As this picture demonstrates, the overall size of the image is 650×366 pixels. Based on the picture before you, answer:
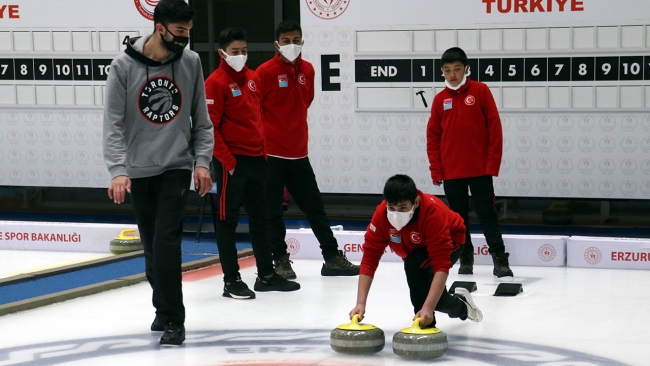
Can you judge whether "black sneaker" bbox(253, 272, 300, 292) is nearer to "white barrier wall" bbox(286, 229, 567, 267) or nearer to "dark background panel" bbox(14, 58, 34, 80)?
"white barrier wall" bbox(286, 229, 567, 267)

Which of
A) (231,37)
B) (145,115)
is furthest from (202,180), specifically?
(231,37)

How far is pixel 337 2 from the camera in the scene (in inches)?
312

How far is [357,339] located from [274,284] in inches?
65.9

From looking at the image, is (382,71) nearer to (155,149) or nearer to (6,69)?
(6,69)

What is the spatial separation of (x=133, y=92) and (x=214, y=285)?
6.38 ft

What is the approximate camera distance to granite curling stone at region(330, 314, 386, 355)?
3850 millimetres

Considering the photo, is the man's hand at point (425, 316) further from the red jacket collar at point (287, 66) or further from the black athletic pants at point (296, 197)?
the red jacket collar at point (287, 66)

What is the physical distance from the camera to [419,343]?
3.76 metres

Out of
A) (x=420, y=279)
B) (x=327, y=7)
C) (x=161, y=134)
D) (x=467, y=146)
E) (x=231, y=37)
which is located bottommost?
(x=420, y=279)

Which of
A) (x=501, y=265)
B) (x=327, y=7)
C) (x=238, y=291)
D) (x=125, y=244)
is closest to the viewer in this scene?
(x=238, y=291)

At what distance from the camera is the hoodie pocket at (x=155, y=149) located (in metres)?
4.04

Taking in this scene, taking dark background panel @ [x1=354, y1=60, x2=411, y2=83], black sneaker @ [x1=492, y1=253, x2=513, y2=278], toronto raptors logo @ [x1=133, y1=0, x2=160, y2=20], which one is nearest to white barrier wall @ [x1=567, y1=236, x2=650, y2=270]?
black sneaker @ [x1=492, y1=253, x2=513, y2=278]

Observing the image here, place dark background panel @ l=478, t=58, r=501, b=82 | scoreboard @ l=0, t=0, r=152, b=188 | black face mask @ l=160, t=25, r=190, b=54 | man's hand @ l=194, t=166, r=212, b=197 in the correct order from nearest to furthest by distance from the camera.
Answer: black face mask @ l=160, t=25, r=190, b=54 < man's hand @ l=194, t=166, r=212, b=197 < dark background panel @ l=478, t=58, r=501, b=82 < scoreboard @ l=0, t=0, r=152, b=188

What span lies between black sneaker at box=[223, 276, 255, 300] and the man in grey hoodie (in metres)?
1.09
